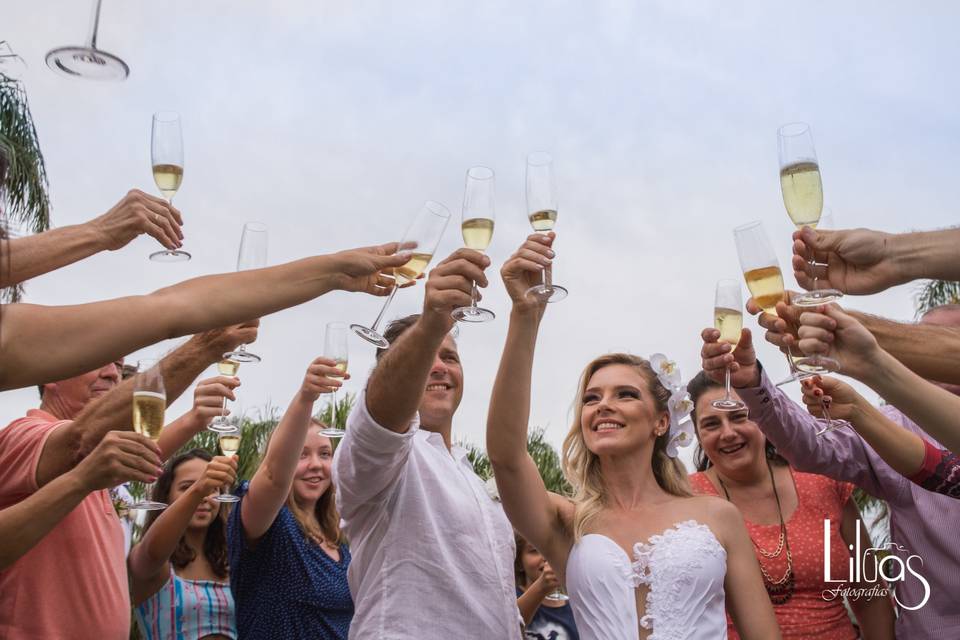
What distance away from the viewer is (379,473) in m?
3.55

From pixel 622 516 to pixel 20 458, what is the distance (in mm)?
2770

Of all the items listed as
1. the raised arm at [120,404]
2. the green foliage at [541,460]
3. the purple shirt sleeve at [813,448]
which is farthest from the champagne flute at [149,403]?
the green foliage at [541,460]

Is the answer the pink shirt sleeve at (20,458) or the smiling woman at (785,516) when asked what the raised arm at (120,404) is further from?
the smiling woman at (785,516)

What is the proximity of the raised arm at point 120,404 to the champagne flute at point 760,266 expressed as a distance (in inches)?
92.0

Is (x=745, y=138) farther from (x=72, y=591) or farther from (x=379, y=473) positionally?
(x=72, y=591)

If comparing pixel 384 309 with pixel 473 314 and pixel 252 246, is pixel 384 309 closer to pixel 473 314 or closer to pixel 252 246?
pixel 473 314

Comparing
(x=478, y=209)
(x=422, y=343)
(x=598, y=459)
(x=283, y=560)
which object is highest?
(x=478, y=209)

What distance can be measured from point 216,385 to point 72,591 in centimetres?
131

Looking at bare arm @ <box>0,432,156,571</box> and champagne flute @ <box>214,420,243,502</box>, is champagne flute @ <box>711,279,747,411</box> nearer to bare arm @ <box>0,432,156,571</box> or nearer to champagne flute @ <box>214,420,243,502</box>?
bare arm @ <box>0,432,156,571</box>

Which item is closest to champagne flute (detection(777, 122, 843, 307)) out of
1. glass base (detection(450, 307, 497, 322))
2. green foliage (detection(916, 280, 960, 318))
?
glass base (detection(450, 307, 497, 322))

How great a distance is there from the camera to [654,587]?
12.7 feet

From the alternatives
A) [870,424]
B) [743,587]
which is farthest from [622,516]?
[870,424]

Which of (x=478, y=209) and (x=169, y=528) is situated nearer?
(x=478, y=209)

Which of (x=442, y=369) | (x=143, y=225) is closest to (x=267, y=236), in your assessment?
(x=143, y=225)
